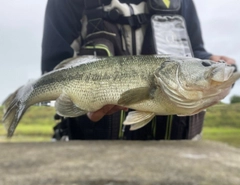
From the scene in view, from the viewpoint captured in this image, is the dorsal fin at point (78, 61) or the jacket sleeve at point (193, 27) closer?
the dorsal fin at point (78, 61)

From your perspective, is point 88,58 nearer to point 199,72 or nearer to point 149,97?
point 149,97

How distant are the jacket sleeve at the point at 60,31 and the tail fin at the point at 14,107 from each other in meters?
0.59

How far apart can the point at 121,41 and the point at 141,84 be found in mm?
828

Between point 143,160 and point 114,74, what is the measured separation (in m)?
0.34

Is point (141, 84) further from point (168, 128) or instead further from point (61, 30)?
point (61, 30)

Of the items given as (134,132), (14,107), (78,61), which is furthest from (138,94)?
(134,132)

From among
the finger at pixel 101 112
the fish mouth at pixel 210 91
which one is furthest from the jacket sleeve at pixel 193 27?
the fish mouth at pixel 210 91

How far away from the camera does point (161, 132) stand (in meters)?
2.25

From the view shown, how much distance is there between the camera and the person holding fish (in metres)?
2.20

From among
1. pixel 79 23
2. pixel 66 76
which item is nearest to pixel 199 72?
pixel 66 76

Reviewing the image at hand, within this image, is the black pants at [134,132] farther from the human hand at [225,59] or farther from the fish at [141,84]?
the fish at [141,84]

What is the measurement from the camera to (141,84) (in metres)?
1.48

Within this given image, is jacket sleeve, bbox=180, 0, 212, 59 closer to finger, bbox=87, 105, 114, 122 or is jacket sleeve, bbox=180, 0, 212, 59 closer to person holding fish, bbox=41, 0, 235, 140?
person holding fish, bbox=41, 0, 235, 140

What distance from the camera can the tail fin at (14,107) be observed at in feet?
5.86
